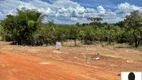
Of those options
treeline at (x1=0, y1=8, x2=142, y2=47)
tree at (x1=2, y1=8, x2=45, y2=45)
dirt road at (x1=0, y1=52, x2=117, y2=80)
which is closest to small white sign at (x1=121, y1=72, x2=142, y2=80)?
dirt road at (x1=0, y1=52, x2=117, y2=80)

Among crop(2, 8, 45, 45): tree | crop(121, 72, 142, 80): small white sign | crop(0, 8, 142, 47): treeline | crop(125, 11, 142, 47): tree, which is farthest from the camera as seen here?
crop(2, 8, 45, 45): tree

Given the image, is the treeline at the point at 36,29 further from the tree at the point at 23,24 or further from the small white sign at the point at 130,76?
the small white sign at the point at 130,76

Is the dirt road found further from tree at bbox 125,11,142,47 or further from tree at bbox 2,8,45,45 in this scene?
tree at bbox 125,11,142,47

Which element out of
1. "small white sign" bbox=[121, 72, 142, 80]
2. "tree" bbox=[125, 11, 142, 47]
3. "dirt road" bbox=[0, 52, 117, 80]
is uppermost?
"tree" bbox=[125, 11, 142, 47]

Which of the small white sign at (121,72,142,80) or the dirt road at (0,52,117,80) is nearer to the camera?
the small white sign at (121,72,142,80)

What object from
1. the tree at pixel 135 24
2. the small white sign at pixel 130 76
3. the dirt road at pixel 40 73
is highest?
the tree at pixel 135 24

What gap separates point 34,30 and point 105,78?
2699cm

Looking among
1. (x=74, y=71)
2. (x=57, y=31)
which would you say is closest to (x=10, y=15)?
(x=57, y=31)

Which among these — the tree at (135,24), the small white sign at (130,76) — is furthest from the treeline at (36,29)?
the small white sign at (130,76)

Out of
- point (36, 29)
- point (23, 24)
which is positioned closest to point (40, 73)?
point (23, 24)

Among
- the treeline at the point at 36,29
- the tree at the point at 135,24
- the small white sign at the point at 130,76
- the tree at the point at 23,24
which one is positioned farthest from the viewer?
the tree at the point at 23,24

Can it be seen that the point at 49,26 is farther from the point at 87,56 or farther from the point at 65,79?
the point at 65,79

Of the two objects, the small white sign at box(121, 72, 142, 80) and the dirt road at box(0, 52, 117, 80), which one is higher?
the small white sign at box(121, 72, 142, 80)

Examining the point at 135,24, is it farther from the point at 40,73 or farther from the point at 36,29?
the point at 40,73
